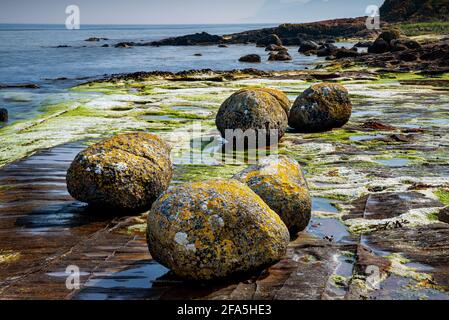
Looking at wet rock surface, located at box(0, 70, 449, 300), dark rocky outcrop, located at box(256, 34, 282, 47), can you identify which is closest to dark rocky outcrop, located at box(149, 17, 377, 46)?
dark rocky outcrop, located at box(256, 34, 282, 47)

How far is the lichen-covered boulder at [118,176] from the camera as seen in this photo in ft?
31.1

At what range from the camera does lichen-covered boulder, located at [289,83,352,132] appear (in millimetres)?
17406

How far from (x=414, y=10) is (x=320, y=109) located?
98.5m

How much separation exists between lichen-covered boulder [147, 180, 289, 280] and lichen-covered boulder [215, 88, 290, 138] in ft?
27.3

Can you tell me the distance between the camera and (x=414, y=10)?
10600 cm

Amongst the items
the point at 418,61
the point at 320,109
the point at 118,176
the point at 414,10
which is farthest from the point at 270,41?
the point at 118,176

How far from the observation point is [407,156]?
13547 millimetres

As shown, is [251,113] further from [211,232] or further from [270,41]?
[270,41]

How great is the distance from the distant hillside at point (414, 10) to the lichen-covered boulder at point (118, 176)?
9214 centimetres

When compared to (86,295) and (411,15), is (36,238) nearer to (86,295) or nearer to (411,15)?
(86,295)

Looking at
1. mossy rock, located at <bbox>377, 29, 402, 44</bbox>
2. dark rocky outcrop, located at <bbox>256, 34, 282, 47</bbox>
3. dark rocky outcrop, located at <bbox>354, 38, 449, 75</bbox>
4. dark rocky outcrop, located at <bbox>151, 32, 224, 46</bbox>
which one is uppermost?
dark rocky outcrop, located at <bbox>151, 32, 224, 46</bbox>
